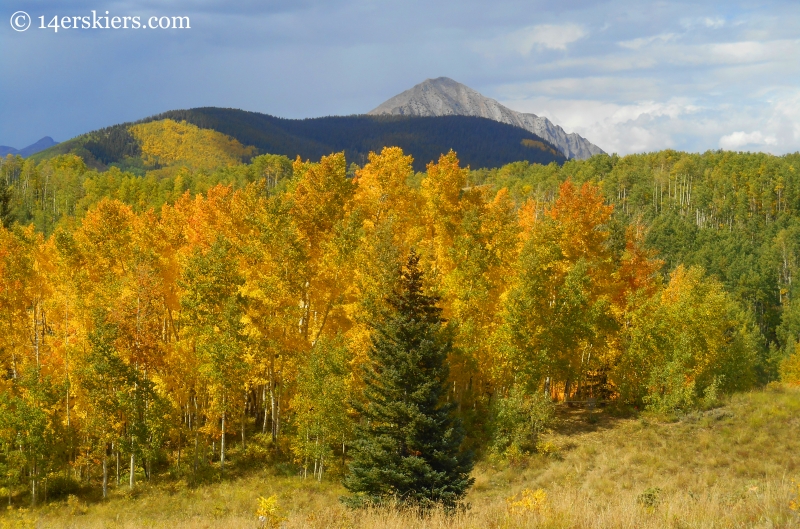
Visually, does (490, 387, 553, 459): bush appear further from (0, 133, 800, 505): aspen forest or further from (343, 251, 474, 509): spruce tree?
(343, 251, 474, 509): spruce tree

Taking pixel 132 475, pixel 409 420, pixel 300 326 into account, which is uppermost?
pixel 300 326

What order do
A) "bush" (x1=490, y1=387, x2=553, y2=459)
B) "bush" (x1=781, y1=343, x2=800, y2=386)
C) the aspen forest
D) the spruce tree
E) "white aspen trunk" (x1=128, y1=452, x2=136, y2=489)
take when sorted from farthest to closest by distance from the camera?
1. "bush" (x1=781, y1=343, x2=800, y2=386)
2. "bush" (x1=490, y1=387, x2=553, y2=459)
3. "white aspen trunk" (x1=128, y1=452, x2=136, y2=489)
4. the aspen forest
5. the spruce tree

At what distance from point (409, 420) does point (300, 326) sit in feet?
32.1

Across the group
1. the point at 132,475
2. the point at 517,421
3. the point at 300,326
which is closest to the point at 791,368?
the point at 517,421

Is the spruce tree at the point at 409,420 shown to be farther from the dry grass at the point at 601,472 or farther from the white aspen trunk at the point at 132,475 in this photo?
the white aspen trunk at the point at 132,475

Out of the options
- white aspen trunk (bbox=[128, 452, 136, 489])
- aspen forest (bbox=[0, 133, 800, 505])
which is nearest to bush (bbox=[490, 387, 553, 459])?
aspen forest (bbox=[0, 133, 800, 505])

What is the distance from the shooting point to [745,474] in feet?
79.6

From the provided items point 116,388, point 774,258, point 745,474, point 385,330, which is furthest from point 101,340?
point 774,258

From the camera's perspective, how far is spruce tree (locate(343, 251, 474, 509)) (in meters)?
20.5

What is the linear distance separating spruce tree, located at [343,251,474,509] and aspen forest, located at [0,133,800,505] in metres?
1.08

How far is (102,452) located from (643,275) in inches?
1338

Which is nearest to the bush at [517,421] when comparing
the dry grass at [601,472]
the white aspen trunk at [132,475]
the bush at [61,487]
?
the dry grass at [601,472]

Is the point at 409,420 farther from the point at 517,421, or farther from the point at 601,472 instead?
the point at 601,472

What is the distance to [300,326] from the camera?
2920 cm
